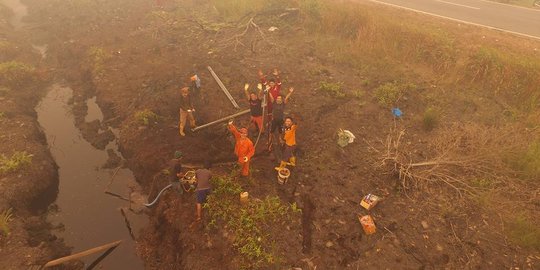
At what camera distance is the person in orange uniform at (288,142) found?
7.49 meters

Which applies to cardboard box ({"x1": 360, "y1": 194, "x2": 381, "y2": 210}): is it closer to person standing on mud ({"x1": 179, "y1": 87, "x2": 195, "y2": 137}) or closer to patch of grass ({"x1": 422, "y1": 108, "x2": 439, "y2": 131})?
patch of grass ({"x1": 422, "y1": 108, "x2": 439, "y2": 131})

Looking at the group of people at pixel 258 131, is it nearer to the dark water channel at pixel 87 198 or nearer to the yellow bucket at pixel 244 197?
the yellow bucket at pixel 244 197

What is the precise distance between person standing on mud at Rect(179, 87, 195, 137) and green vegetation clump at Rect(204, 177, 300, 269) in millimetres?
2461

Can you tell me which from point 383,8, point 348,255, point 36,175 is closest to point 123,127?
point 36,175

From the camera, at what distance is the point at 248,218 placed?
22.2 ft

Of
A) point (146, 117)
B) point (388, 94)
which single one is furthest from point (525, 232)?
point (146, 117)

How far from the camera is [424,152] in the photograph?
8648 mm

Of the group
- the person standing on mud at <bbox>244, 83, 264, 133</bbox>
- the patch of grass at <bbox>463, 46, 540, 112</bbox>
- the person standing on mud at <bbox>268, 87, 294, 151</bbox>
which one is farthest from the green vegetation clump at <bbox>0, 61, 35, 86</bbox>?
the patch of grass at <bbox>463, 46, 540, 112</bbox>

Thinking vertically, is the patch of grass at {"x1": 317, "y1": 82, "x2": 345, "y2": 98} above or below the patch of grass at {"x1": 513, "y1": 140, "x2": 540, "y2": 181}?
above

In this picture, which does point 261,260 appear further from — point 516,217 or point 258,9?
point 258,9

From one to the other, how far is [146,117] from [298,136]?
4520 millimetres

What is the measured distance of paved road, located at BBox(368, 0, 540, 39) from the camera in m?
14.4

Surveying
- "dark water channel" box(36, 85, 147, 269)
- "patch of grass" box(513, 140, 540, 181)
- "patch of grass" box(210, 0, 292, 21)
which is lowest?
"dark water channel" box(36, 85, 147, 269)

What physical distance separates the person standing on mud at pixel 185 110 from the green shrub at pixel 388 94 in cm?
579
